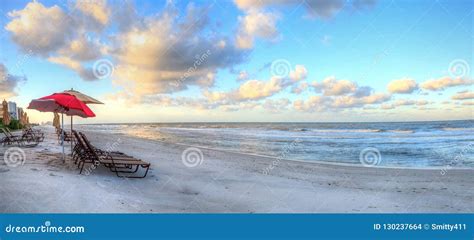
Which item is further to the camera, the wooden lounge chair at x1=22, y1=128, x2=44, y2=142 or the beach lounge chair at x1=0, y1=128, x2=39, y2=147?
the wooden lounge chair at x1=22, y1=128, x2=44, y2=142

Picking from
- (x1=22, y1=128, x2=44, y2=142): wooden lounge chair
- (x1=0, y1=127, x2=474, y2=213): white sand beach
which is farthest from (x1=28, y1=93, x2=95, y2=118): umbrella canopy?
(x1=22, y1=128, x2=44, y2=142): wooden lounge chair

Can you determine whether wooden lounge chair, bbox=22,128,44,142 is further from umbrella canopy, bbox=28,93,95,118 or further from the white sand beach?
umbrella canopy, bbox=28,93,95,118

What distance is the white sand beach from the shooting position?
6406mm

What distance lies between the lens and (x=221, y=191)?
8398 mm

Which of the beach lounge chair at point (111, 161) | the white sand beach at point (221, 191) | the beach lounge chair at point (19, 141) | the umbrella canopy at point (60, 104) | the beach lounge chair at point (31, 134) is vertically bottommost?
the white sand beach at point (221, 191)

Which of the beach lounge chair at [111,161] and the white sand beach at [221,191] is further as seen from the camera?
the beach lounge chair at [111,161]

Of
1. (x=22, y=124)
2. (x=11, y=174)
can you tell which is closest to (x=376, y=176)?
(x=11, y=174)

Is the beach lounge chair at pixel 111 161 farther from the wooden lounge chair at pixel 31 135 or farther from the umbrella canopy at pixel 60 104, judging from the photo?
the wooden lounge chair at pixel 31 135

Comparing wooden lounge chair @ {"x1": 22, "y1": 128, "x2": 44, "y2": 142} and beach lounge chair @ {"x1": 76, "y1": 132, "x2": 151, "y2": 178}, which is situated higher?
wooden lounge chair @ {"x1": 22, "y1": 128, "x2": 44, "y2": 142}

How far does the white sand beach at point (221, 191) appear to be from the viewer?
6406 mm

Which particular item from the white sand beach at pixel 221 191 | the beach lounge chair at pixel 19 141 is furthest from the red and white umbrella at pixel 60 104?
the beach lounge chair at pixel 19 141

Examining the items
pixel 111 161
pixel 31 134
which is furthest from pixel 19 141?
pixel 111 161

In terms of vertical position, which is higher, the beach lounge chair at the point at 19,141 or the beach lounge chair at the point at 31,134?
the beach lounge chair at the point at 31,134

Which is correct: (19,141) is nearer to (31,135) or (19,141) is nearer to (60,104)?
(31,135)
